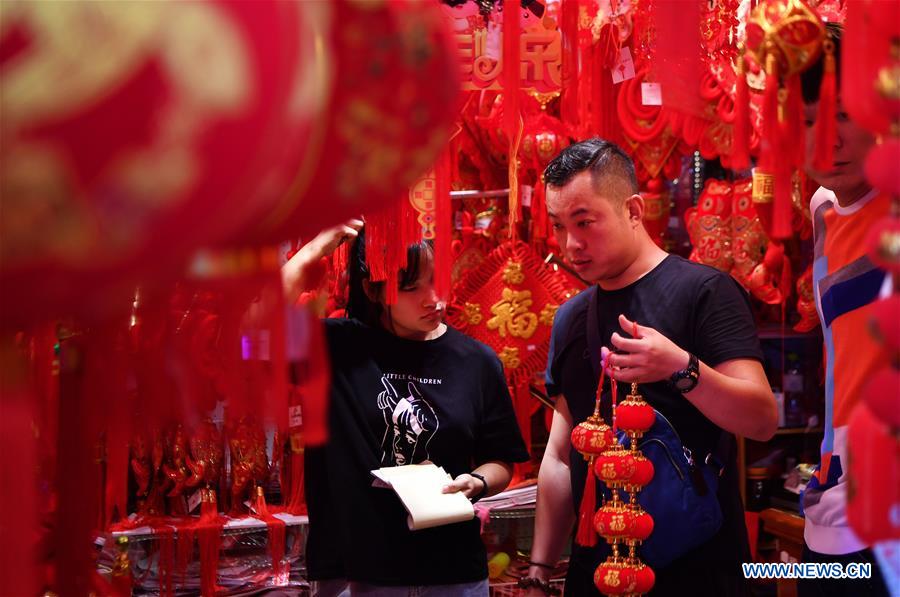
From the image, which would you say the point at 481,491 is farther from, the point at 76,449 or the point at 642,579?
the point at 76,449

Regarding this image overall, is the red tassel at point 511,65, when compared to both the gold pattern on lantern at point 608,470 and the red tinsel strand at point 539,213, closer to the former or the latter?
the gold pattern on lantern at point 608,470

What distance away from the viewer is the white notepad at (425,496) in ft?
5.47

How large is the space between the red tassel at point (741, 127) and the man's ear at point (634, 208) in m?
0.74

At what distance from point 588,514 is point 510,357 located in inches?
45.6

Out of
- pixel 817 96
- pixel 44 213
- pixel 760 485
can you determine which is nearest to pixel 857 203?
pixel 817 96

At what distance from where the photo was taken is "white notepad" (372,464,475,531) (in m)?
1.67

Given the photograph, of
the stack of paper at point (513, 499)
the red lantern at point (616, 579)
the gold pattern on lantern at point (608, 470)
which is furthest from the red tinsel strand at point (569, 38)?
the stack of paper at point (513, 499)

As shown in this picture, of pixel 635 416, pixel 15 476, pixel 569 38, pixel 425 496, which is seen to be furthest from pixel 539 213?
pixel 15 476

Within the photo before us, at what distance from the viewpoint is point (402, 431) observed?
71.5 inches

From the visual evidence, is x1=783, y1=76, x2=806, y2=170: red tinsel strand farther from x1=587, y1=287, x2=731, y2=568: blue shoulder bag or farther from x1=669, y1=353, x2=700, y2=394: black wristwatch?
x1=587, y1=287, x2=731, y2=568: blue shoulder bag

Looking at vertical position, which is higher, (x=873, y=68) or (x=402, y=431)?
(x=873, y=68)

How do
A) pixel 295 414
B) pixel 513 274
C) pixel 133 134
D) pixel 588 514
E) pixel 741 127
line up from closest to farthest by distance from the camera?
1. pixel 133 134
2. pixel 741 127
3. pixel 588 514
4. pixel 295 414
5. pixel 513 274

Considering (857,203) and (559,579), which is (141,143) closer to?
(857,203)

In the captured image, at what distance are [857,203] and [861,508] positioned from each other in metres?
0.58
